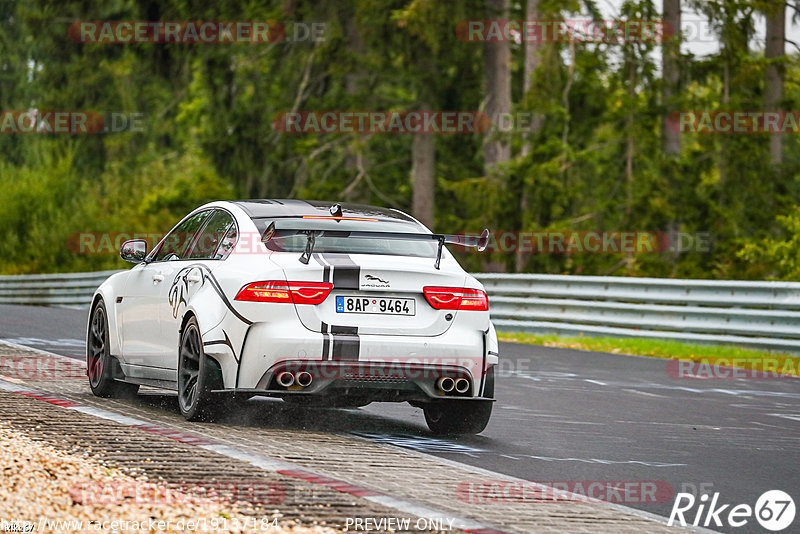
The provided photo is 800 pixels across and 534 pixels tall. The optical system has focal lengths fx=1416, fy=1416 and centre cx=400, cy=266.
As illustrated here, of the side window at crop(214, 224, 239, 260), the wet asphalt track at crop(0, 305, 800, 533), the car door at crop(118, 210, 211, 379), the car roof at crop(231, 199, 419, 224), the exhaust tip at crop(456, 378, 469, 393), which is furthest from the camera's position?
the car door at crop(118, 210, 211, 379)

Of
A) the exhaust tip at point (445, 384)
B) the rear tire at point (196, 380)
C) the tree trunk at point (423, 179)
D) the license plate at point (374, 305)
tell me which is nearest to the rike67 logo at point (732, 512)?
the exhaust tip at point (445, 384)

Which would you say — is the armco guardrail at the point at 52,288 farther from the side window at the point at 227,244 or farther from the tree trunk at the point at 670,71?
the side window at the point at 227,244

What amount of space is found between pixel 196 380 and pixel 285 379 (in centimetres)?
76

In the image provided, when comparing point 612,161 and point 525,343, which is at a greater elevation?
point 612,161

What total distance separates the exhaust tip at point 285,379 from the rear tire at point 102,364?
233 cm

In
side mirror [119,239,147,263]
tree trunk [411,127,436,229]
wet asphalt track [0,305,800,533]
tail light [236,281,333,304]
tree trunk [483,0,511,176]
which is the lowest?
wet asphalt track [0,305,800,533]

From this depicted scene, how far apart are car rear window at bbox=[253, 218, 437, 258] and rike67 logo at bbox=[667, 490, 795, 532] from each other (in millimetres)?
2677

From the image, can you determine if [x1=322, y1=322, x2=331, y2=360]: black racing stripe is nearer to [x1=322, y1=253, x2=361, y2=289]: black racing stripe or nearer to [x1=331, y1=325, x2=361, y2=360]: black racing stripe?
[x1=331, y1=325, x2=361, y2=360]: black racing stripe

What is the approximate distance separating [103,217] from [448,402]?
34.3 metres

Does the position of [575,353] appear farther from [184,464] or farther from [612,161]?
[612,161]

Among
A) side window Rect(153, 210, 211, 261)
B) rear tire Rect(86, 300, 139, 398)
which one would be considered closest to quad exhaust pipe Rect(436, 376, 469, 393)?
side window Rect(153, 210, 211, 261)

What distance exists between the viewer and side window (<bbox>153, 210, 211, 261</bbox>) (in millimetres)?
10453

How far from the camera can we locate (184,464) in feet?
23.5

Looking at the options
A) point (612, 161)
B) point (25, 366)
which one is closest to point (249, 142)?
point (612, 161)
